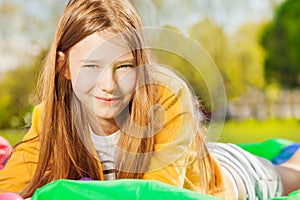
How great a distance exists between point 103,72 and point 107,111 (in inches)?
3.3

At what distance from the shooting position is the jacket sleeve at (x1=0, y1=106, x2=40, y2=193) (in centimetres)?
133

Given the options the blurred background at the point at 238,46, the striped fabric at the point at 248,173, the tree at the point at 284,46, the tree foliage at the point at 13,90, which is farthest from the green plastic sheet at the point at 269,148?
the tree at the point at 284,46

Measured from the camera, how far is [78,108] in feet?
4.30

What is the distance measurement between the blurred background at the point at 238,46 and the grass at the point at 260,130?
0.04 ft

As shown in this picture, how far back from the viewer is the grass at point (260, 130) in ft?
18.1

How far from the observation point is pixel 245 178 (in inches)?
65.2

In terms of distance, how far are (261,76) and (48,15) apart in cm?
314

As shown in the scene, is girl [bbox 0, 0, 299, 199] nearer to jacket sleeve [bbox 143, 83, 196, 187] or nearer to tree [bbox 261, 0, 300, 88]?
jacket sleeve [bbox 143, 83, 196, 187]

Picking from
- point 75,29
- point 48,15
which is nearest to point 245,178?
point 75,29

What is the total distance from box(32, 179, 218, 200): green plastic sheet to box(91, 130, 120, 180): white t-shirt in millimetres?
241

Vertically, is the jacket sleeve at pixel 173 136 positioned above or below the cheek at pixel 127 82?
below

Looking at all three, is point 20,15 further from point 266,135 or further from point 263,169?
point 263,169

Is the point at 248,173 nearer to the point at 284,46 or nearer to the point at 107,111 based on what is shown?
the point at 107,111

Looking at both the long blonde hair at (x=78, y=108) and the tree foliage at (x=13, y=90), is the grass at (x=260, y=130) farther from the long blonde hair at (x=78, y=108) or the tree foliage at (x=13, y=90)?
the long blonde hair at (x=78, y=108)
